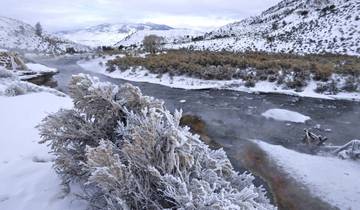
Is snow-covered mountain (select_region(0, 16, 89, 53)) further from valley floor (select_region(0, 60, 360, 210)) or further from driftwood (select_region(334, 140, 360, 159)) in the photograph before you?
driftwood (select_region(334, 140, 360, 159))

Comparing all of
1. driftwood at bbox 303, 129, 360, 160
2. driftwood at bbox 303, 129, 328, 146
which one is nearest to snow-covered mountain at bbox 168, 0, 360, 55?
driftwood at bbox 303, 129, 328, 146

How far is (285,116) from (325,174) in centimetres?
428

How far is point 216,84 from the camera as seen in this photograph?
16.9 meters

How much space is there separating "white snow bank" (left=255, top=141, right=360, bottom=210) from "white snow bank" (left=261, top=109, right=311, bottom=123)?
2.67 m

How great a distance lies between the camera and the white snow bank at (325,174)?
589 centimetres

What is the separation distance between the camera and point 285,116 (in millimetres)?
10914

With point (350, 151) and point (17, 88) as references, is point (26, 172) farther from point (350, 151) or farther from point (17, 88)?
point (17, 88)

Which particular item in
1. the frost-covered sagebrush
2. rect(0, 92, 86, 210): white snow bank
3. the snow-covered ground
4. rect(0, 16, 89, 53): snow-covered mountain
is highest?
the frost-covered sagebrush

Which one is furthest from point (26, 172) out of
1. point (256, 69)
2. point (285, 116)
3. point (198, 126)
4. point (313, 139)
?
point (256, 69)

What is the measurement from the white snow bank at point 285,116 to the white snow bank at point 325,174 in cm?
Result: 267

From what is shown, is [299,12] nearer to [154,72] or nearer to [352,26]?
[352,26]

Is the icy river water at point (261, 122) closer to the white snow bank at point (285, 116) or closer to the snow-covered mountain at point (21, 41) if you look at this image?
the white snow bank at point (285, 116)

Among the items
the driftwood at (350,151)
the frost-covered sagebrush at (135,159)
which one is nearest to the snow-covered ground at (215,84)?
the driftwood at (350,151)

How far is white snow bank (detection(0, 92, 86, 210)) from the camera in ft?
13.5
